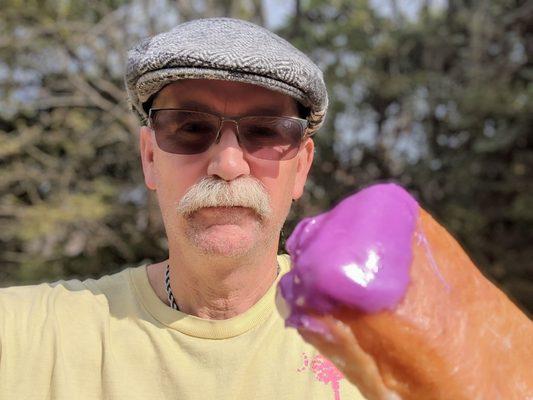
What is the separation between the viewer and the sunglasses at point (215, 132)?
195 centimetres

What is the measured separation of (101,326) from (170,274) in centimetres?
28

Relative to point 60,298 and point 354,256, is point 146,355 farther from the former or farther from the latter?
point 354,256

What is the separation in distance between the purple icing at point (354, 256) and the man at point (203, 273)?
0.73 metres

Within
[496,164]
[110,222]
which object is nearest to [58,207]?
[110,222]

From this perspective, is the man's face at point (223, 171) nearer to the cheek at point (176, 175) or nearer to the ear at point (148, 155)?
the cheek at point (176, 175)

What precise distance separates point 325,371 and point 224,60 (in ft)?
2.99

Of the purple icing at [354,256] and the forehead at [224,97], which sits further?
the forehead at [224,97]

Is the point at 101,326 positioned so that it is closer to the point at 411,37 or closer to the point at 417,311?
the point at 417,311

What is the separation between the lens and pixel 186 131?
197 centimetres

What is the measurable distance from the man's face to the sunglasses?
16 millimetres

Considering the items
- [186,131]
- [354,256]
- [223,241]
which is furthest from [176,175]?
[354,256]

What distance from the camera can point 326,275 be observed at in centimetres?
112

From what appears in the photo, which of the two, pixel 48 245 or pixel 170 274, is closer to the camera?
pixel 170 274

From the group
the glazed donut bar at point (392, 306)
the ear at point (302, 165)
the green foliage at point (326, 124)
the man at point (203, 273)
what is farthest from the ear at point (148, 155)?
the green foliage at point (326, 124)
